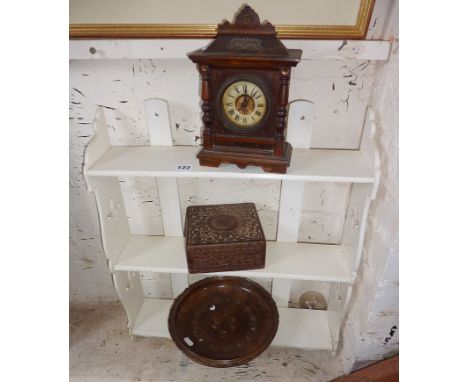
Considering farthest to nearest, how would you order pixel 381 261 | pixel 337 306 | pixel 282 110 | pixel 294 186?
pixel 337 306 → pixel 294 186 → pixel 381 261 → pixel 282 110

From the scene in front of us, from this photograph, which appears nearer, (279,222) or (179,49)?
(179,49)

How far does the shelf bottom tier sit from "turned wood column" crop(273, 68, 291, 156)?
3.10 ft

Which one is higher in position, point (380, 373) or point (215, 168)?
point (215, 168)

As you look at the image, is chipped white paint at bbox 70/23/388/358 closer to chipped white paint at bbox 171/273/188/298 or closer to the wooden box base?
the wooden box base

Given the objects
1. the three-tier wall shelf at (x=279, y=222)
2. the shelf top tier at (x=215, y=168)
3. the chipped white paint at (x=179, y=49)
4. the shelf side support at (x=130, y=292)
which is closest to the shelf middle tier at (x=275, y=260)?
the three-tier wall shelf at (x=279, y=222)

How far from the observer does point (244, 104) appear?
1040 mm

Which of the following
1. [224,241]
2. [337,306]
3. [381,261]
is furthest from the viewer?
[337,306]

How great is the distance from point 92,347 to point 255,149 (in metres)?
1.24

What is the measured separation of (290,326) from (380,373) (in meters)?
0.48

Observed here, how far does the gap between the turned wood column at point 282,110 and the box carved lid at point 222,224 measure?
1.16 feet

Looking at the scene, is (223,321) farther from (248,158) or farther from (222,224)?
(248,158)

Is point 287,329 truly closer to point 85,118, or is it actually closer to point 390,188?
point 390,188

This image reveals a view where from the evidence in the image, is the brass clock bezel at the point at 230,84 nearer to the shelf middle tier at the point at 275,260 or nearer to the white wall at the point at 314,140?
the white wall at the point at 314,140

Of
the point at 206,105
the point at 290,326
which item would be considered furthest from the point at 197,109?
the point at 290,326
